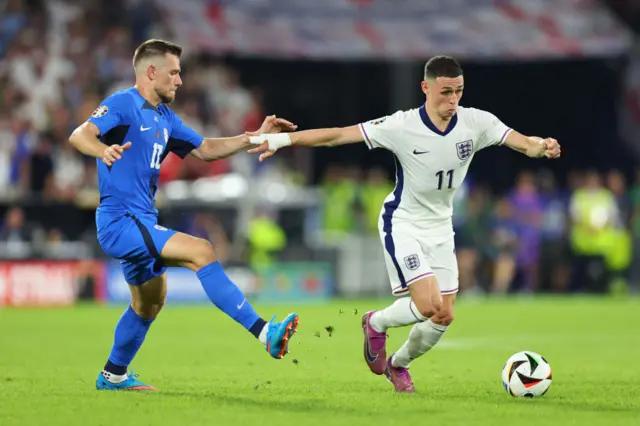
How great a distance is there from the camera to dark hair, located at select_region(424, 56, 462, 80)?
28.6 ft

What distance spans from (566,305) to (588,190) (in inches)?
140

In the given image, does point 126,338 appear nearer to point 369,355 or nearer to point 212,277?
point 212,277

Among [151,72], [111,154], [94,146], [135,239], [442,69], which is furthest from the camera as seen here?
[442,69]

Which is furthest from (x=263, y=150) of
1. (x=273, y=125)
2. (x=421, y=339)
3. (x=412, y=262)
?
(x=421, y=339)

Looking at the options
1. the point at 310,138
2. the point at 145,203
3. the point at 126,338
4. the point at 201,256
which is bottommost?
the point at 126,338

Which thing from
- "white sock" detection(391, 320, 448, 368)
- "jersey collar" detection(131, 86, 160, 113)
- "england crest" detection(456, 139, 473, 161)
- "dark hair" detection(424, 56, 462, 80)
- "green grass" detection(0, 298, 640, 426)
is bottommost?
"green grass" detection(0, 298, 640, 426)

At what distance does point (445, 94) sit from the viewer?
8750mm

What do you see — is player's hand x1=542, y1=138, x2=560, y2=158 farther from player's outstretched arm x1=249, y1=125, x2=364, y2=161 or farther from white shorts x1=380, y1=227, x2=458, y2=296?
player's outstretched arm x1=249, y1=125, x2=364, y2=161

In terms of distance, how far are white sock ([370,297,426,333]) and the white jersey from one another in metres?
0.54

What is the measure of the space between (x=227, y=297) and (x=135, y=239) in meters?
0.73

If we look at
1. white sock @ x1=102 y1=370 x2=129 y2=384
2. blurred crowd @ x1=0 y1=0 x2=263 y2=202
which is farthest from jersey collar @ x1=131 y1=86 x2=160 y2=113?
blurred crowd @ x1=0 y1=0 x2=263 y2=202

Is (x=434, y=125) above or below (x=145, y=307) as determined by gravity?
above

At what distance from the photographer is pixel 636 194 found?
2389 centimetres

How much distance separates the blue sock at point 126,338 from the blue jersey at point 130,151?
2.63ft
